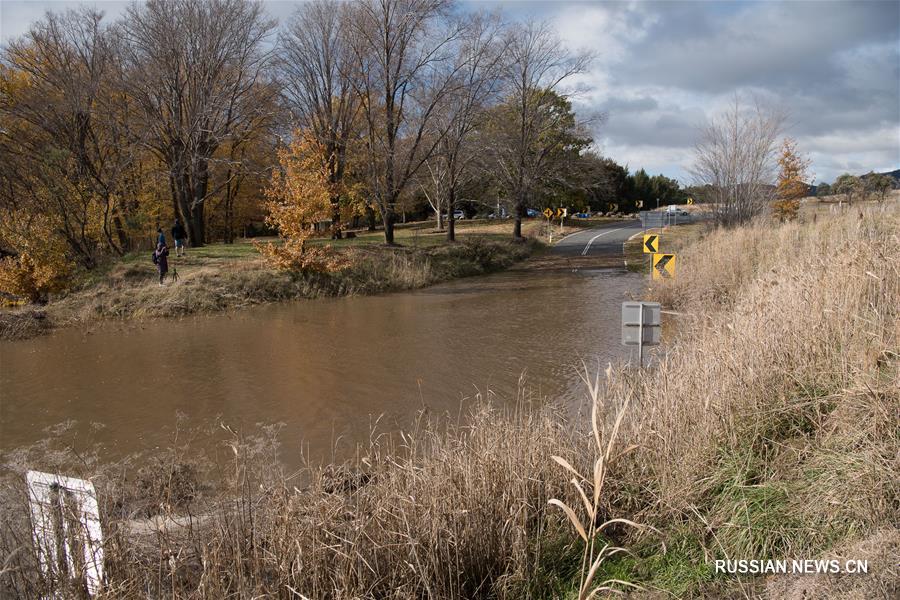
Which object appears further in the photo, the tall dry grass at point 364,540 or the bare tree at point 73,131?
the bare tree at point 73,131

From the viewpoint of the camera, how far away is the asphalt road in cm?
3900

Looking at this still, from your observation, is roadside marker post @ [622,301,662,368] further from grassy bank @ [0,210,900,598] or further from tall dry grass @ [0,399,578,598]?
tall dry grass @ [0,399,578,598]

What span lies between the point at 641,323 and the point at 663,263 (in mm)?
8935

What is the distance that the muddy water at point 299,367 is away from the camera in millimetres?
9234

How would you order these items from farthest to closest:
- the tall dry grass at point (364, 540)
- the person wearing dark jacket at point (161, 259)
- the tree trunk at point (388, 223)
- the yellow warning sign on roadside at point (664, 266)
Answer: the tree trunk at point (388, 223)
the person wearing dark jacket at point (161, 259)
the yellow warning sign on roadside at point (664, 266)
the tall dry grass at point (364, 540)

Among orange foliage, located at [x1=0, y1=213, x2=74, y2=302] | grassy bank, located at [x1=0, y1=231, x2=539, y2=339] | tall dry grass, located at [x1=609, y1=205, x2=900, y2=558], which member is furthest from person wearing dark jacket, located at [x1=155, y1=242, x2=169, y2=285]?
tall dry grass, located at [x1=609, y1=205, x2=900, y2=558]

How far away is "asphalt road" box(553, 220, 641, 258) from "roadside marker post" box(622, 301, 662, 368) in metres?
29.2

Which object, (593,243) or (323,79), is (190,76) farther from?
(593,243)

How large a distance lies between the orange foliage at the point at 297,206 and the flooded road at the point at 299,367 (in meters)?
2.60

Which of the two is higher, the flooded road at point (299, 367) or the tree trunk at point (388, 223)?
the tree trunk at point (388, 223)

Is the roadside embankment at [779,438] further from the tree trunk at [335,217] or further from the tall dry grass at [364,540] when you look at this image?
the tree trunk at [335,217]

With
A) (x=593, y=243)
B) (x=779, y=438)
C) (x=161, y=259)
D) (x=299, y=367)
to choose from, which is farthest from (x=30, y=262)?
(x=593, y=243)

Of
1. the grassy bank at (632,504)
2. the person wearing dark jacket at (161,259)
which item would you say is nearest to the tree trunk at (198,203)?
the person wearing dark jacket at (161,259)

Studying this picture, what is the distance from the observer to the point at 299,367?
12742mm
